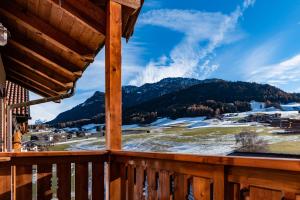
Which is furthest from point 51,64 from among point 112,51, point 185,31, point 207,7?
point 207,7

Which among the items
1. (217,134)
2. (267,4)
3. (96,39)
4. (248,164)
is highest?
(267,4)

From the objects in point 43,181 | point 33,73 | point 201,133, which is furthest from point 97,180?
point 201,133

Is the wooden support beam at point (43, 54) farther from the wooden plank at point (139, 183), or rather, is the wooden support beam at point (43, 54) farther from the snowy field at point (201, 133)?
the snowy field at point (201, 133)

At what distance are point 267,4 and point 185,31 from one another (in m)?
20.7

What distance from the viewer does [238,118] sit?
56.1 m

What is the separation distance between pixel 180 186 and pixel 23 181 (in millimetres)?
1368

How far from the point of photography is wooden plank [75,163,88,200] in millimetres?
3004

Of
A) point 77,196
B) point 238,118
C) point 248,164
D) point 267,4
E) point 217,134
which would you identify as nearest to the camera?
point 248,164

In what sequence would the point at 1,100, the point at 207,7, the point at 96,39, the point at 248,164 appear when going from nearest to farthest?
1. the point at 248,164
2. the point at 96,39
3. the point at 1,100
4. the point at 207,7

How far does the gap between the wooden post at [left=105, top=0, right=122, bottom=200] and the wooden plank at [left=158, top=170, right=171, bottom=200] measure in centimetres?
118

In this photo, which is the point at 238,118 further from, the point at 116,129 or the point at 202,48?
the point at 116,129

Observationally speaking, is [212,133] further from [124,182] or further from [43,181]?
[43,181]

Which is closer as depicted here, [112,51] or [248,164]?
[248,164]

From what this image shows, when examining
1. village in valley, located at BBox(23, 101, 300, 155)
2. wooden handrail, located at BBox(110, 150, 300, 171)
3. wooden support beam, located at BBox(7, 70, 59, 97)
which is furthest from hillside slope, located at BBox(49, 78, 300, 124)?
wooden handrail, located at BBox(110, 150, 300, 171)
